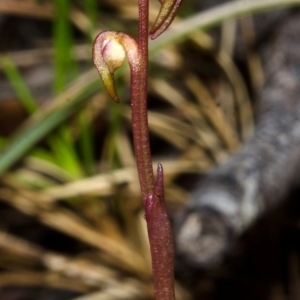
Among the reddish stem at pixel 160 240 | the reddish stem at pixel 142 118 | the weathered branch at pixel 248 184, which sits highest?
the weathered branch at pixel 248 184

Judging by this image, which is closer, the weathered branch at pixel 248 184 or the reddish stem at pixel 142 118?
the reddish stem at pixel 142 118

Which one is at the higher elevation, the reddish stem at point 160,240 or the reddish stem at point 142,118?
the reddish stem at point 142,118

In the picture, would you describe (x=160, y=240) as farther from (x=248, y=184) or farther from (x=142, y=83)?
(x=248, y=184)

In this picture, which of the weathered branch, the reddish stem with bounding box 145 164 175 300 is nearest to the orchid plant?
the reddish stem with bounding box 145 164 175 300

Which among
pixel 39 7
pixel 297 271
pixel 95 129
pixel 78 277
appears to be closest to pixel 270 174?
pixel 297 271

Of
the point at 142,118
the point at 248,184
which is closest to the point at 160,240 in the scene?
the point at 142,118

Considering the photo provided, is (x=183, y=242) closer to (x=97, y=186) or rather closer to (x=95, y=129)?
(x=97, y=186)

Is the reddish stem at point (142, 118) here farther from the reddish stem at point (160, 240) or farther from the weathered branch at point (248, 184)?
the weathered branch at point (248, 184)

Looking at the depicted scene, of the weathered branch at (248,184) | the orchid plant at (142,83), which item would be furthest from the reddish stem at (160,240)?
the weathered branch at (248,184)
